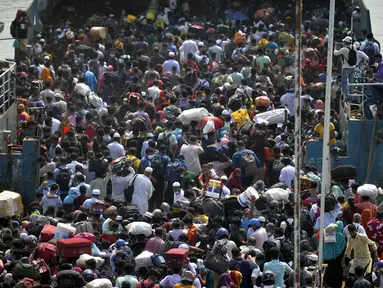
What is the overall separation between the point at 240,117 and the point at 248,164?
2022mm

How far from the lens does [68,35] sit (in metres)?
34.5

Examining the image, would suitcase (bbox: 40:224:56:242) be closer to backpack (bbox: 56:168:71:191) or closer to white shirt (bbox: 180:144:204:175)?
backpack (bbox: 56:168:71:191)

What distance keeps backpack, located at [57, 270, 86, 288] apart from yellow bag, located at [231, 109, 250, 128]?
25.8 ft

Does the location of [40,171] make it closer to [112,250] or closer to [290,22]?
[112,250]

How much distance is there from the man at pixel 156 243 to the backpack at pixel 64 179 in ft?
12.2

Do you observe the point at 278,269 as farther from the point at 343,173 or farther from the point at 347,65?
the point at 347,65

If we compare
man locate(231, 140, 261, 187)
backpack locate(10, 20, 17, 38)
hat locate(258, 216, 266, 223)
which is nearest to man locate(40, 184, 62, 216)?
man locate(231, 140, 261, 187)

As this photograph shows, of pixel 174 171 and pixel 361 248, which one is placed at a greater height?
pixel 174 171

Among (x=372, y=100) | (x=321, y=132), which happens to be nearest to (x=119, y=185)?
(x=321, y=132)

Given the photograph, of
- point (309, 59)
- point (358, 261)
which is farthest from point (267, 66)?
point (358, 261)

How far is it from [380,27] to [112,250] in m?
16.0

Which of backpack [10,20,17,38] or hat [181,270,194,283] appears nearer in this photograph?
hat [181,270,194,283]

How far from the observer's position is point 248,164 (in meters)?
24.7

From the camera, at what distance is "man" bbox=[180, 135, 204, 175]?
82.7 ft
